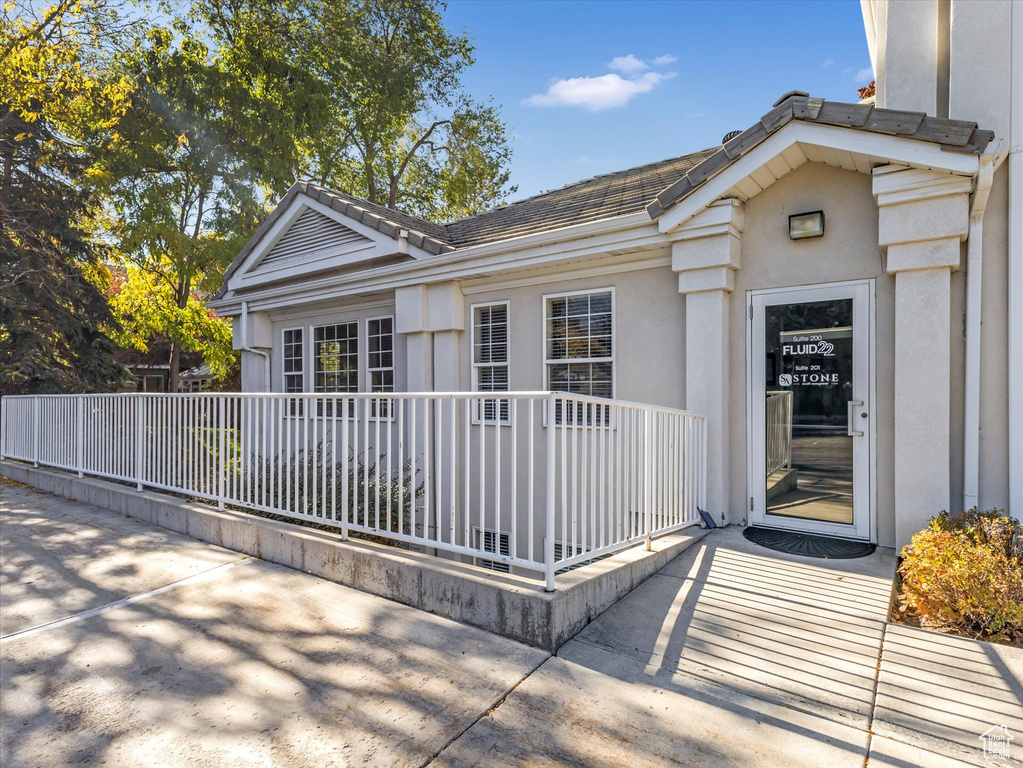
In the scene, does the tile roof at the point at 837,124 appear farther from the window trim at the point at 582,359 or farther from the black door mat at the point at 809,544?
the black door mat at the point at 809,544

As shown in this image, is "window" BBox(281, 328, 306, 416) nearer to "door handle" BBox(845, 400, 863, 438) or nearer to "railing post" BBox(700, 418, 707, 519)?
"railing post" BBox(700, 418, 707, 519)

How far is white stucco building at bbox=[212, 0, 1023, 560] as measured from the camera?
14.1ft

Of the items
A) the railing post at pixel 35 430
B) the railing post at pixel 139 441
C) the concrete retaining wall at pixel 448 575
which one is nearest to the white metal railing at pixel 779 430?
the concrete retaining wall at pixel 448 575

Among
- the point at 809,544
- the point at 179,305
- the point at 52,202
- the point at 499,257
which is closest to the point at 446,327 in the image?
the point at 499,257

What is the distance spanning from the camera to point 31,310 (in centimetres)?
1368

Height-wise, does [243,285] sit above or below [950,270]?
above

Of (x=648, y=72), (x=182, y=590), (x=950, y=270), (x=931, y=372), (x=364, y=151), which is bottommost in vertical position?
(x=182, y=590)

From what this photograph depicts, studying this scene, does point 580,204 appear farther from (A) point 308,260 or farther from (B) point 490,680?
(B) point 490,680

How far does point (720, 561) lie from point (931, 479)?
1.75 m

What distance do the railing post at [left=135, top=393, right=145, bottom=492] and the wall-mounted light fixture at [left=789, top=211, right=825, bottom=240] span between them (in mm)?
7258

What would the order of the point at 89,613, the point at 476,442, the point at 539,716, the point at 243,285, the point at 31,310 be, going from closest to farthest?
1. the point at 539,716
2. the point at 89,613
3. the point at 476,442
4. the point at 243,285
5. the point at 31,310

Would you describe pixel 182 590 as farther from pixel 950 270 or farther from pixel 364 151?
pixel 364 151

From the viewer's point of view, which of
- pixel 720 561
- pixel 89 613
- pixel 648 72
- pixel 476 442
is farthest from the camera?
pixel 648 72

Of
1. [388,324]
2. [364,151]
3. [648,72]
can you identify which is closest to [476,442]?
[388,324]
